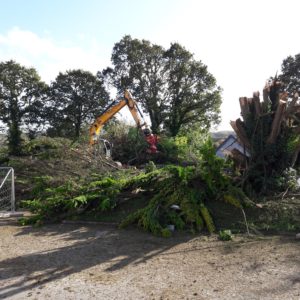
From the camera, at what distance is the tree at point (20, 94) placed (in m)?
29.2

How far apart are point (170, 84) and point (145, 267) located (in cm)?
2815

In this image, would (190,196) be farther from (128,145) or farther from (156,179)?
(128,145)

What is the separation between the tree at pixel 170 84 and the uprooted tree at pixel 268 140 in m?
23.4

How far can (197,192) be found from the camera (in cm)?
721

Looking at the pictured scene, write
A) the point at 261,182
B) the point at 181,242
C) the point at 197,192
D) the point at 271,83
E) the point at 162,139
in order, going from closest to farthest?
the point at 181,242 < the point at 197,192 < the point at 261,182 < the point at 271,83 < the point at 162,139

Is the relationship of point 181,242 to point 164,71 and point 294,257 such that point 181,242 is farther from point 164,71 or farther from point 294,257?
point 164,71

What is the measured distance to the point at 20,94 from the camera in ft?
98.7

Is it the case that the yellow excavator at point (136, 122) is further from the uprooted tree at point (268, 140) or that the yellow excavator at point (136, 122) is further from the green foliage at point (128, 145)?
the uprooted tree at point (268, 140)

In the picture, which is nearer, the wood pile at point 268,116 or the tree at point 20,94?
the wood pile at point 268,116

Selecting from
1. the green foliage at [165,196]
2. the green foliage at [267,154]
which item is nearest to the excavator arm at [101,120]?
the green foliage at [165,196]

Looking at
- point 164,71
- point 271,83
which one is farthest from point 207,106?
point 271,83

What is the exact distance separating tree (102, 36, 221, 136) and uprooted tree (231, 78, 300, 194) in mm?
23366

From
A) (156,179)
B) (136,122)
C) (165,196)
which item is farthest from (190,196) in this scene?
(136,122)

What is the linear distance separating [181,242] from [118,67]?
92.5 ft
